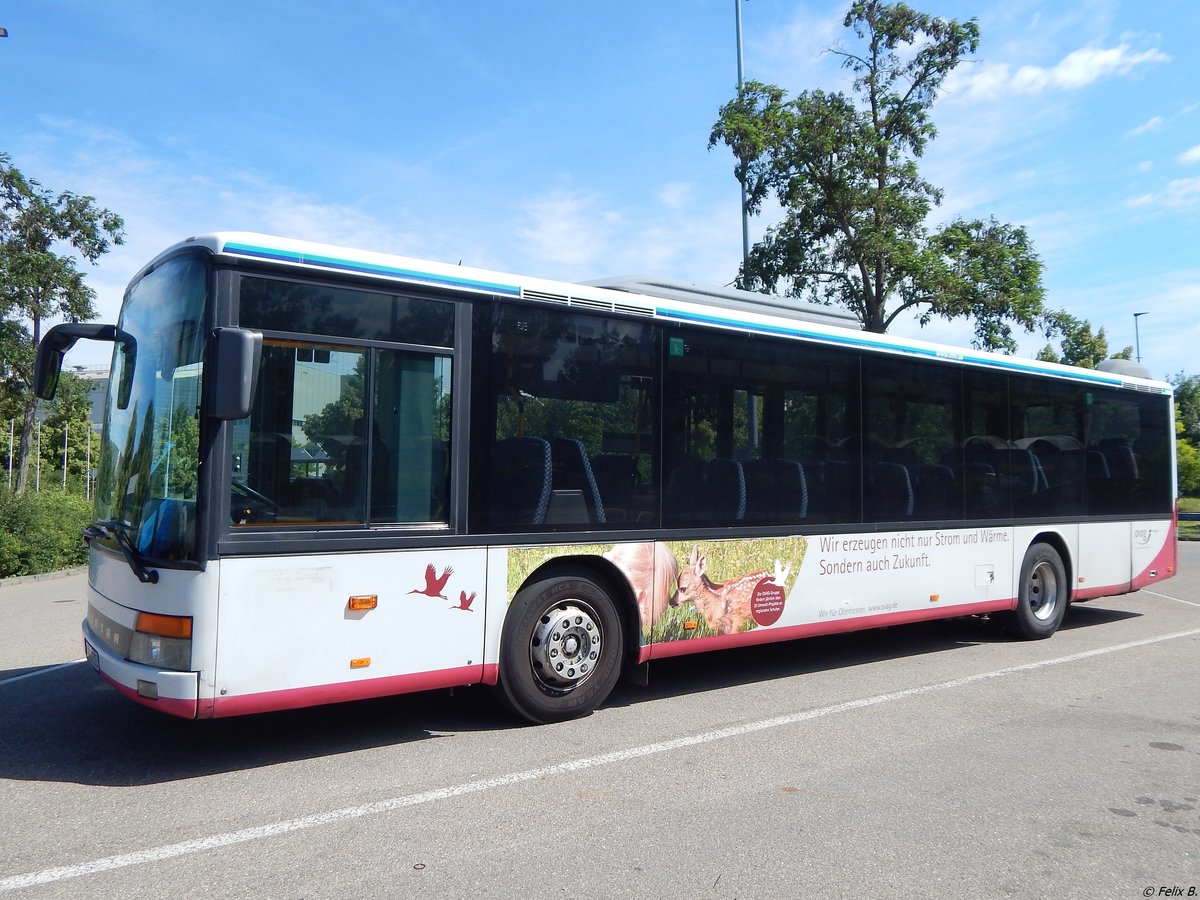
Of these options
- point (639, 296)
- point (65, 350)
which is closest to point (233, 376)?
point (65, 350)

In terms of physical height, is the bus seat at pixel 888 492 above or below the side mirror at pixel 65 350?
below

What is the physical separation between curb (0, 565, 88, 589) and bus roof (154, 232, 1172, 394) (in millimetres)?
12695

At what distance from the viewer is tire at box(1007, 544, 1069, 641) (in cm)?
970

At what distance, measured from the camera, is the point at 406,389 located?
5.53 m

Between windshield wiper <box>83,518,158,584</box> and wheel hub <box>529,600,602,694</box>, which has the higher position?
windshield wiper <box>83,518,158,584</box>

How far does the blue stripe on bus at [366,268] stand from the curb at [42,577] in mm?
13289

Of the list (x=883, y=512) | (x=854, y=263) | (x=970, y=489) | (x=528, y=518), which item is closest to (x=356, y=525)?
(x=528, y=518)

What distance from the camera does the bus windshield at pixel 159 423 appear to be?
496 centimetres

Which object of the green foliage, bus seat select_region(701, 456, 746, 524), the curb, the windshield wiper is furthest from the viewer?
the green foliage

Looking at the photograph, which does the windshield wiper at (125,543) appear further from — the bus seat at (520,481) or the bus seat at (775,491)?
the bus seat at (775,491)

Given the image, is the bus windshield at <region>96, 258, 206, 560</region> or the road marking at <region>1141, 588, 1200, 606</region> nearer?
the bus windshield at <region>96, 258, 206, 560</region>

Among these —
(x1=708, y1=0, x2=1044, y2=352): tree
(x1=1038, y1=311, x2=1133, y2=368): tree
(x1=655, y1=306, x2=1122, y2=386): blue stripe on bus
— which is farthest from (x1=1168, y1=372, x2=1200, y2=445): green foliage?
(x1=655, y1=306, x2=1122, y2=386): blue stripe on bus

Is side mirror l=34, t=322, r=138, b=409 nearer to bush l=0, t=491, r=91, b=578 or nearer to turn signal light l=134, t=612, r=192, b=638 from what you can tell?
turn signal light l=134, t=612, r=192, b=638

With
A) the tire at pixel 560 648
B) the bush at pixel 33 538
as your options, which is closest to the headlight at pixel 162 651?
the tire at pixel 560 648
